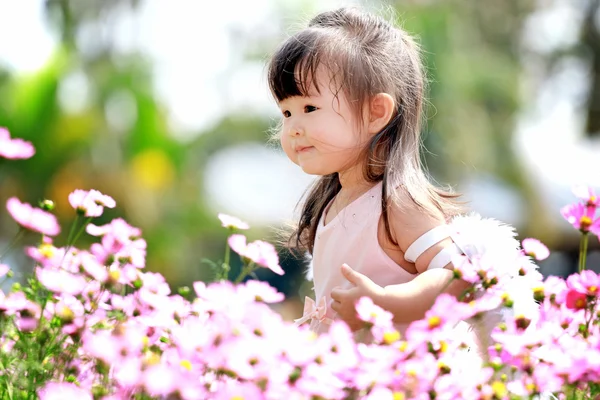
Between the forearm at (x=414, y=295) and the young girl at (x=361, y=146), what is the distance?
0.07m

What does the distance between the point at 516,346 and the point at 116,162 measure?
313 inches

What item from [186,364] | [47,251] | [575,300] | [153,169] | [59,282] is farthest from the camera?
[153,169]

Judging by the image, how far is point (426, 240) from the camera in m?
1.92

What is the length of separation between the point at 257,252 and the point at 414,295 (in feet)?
1.07

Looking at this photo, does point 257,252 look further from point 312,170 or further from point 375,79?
point 375,79

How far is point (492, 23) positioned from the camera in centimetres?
2236

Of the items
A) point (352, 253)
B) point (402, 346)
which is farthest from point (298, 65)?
point (402, 346)

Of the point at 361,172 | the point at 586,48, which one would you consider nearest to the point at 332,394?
the point at 361,172

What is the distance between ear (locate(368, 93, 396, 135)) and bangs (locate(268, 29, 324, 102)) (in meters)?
0.14

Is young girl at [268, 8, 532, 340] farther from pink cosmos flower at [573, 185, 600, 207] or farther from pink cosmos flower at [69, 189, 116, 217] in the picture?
pink cosmos flower at [69, 189, 116, 217]

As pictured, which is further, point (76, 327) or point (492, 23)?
point (492, 23)

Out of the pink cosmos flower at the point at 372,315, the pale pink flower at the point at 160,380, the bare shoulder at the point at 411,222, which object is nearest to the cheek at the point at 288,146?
the bare shoulder at the point at 411,222

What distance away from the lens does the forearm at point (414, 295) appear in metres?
1.79

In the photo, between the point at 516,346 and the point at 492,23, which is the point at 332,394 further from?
the point at 492,23
